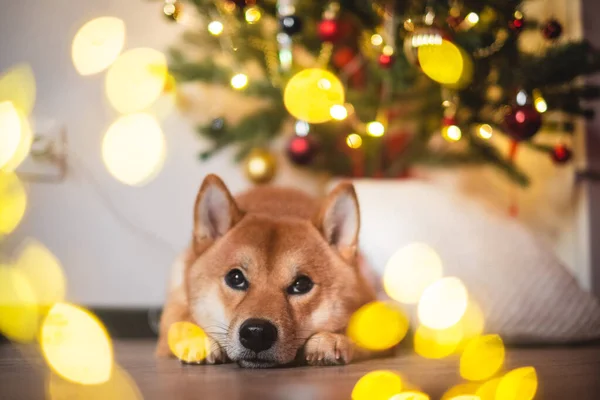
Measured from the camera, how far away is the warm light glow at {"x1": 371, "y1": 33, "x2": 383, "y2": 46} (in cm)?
134

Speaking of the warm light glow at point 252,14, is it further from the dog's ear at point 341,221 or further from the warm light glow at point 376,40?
the dog's ear at point 341,221

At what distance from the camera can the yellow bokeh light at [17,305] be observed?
1319 millimetres

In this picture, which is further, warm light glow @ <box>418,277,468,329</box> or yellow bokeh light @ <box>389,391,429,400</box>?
warm light glow @ <box>418,277,468,329</box>

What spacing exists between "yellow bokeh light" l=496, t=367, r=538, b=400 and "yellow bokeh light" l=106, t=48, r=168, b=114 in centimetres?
106

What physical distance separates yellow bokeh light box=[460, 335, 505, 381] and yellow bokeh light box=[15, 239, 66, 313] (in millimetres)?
957

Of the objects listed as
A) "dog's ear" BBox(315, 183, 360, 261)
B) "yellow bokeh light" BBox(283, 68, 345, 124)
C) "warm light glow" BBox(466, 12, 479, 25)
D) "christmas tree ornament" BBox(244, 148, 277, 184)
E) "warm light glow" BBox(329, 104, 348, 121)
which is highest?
"warm light glow" BBox(466, 12, 479, 25)

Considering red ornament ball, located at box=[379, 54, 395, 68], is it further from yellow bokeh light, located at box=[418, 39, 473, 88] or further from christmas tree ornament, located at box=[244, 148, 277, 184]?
christmas tree ornament, located at box=[244, 148, 277, 184]

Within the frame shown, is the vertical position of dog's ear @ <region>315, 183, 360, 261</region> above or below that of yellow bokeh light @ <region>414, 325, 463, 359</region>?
above

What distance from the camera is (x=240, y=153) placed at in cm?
147

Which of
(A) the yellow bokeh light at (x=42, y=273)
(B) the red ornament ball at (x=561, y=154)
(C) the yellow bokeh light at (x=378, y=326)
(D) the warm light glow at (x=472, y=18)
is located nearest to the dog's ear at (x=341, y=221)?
(C) the yellow bokeh light at (x=378, y=326)

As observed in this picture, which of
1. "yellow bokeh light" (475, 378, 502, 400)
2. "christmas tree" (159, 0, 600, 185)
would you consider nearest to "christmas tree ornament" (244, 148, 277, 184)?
"christmas tree" (159, 0, 600, 185)

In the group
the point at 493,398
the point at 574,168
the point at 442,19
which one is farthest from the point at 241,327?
the point at 574,168

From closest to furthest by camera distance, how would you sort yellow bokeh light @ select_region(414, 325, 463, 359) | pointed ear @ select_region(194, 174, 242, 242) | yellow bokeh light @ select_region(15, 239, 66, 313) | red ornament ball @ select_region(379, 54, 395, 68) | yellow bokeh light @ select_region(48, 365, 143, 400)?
1. yellow bokeh light @ select_region(48, 365, 143, 400)
2. pointed ear @ select_region(194, 174, 242, 242)
3. yellow bokeh light @ select_region(414, 325, 463, 359)
4. red ornament ball @ select_region(379, 54, 395, 68)
5. yellow bokeh light @ select_region(15, 239, 66, 313)

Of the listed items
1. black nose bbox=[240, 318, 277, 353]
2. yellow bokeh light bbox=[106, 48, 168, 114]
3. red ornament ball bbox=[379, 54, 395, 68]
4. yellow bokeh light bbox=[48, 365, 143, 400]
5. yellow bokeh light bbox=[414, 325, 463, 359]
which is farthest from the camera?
yellow bokeh light bbox=[106, 48, 168, 114]
